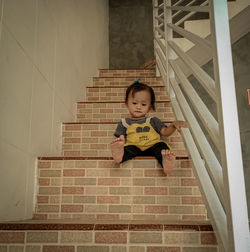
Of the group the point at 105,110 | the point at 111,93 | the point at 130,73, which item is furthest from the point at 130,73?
the point at 105,110

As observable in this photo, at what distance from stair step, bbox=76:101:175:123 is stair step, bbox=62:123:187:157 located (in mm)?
350

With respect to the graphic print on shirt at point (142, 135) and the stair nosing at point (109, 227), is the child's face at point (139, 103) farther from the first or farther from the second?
the stair nosing at point (109, 227)

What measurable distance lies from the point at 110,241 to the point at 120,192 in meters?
0.42

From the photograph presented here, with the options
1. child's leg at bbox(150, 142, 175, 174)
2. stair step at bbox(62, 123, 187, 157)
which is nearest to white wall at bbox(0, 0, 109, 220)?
stair step at bbox(62, 123, 187, 157)

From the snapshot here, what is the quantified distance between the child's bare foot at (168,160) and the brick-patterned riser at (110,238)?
380 mm

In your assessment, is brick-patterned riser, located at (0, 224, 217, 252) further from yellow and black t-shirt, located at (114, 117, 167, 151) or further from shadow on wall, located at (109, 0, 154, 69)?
shadow on wall, located at (109, 0, 154, 69)

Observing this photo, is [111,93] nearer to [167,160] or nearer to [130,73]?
[130,73]

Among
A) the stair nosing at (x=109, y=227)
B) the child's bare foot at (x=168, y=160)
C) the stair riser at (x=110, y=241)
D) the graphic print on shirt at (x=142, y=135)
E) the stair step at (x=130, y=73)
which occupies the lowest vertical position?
the stair riser at (x=110, y=241)

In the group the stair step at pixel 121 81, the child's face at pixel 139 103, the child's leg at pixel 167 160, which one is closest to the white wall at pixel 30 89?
the child's face at pixel 139 103

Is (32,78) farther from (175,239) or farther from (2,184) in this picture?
(175,239)

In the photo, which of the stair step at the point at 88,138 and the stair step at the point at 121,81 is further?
the stair step at the point at 121,81

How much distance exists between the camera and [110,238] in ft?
2.89

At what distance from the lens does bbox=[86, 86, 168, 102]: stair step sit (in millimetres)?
2465

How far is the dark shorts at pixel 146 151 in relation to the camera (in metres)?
1.35
